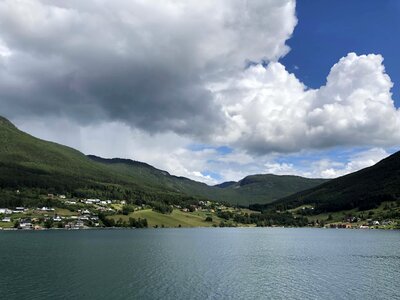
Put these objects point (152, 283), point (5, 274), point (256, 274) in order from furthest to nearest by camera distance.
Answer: point (256, 274), point (5, 274), point (152, 283)

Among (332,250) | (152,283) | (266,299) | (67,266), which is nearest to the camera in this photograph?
(266,299)

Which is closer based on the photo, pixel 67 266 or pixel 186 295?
pixel 186 295

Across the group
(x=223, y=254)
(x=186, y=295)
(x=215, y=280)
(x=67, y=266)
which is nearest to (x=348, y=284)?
(x=215, y=280)

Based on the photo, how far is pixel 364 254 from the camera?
141 m

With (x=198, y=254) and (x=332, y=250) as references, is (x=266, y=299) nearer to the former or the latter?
Result: (x=198, y=254)

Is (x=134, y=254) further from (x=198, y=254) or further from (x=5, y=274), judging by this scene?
(x=5, y=274)

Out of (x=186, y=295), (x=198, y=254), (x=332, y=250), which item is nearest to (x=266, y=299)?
(x=186, y=295)

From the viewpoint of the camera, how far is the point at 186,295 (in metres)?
71.2

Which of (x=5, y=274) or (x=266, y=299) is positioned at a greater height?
(x=5, y=274)

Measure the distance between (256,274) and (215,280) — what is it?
13925 millimetres

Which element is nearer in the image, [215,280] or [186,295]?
[186,295]

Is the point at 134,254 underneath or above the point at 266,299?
above

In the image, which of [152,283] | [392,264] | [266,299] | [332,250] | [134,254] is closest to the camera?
[266,299]

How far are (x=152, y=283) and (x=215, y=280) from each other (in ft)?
46.3
